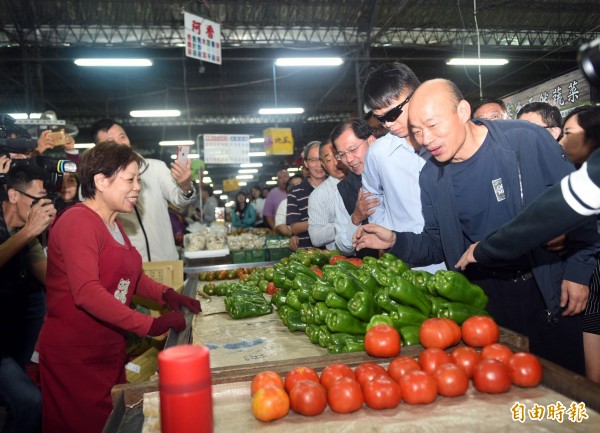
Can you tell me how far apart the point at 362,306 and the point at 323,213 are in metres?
2.83

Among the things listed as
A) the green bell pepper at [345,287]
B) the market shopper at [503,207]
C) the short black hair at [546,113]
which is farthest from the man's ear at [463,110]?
the short black hair at [546,113]

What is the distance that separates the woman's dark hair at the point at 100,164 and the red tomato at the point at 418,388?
7.05 ft

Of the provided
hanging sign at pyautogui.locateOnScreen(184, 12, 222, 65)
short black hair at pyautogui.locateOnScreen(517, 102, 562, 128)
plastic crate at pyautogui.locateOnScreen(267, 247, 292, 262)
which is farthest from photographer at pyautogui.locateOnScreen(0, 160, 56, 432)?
hanging sign at pyautogui.locateOnScreen(184, 12, 222, 65)

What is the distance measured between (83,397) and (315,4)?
11.6 m

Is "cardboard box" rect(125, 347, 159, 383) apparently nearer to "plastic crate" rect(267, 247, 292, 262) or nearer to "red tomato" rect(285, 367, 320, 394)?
"red tomato" rect(285, 367, 320, 394)

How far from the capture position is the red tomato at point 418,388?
5.14 feet

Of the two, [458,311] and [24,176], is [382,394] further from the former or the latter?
[24,176]

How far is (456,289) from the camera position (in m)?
2.17

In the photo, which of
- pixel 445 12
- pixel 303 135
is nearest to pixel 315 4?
pixel 445 12

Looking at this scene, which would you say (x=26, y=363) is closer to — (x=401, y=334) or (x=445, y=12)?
(x=401, y=334)

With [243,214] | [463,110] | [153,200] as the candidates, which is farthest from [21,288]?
[243,214]

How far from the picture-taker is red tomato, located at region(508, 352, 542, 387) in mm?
1624

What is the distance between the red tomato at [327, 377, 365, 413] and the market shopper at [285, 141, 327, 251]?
4391 millimetres

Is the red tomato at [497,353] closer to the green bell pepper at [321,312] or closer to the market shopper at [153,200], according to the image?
the green bell pepper at [321,312]
